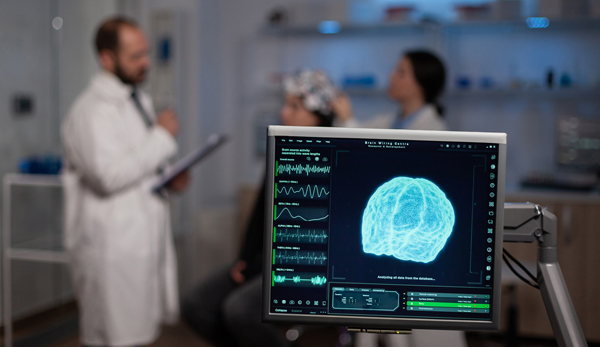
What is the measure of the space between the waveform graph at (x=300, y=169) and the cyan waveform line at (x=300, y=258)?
0.14 m

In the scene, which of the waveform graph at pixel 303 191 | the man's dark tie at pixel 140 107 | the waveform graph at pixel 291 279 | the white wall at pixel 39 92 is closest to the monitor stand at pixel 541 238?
the waveform graph at pixel 291 279

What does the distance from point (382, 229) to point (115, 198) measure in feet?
4.21

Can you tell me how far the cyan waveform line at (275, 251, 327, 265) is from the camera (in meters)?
0.99

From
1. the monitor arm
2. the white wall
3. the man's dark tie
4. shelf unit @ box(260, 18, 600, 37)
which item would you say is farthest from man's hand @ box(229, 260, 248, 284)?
shelf unit @ box(260, 18, 600, 37)

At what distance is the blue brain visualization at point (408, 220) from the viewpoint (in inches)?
38.9

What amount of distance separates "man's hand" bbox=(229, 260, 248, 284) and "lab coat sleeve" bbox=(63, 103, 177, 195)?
50cm

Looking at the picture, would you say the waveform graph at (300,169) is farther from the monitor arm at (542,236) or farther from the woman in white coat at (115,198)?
the woman in white coat at (115,198)

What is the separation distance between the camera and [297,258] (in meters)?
1.00

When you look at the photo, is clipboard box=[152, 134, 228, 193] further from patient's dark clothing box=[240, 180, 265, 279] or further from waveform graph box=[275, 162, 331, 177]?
waveform graph box=[275, 162, 331, 177]

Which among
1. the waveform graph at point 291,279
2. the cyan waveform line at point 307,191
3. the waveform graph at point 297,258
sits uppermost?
the cyan waveform line at point 307,191

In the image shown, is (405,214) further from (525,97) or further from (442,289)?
(525,97)

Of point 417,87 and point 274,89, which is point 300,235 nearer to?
point 417,87

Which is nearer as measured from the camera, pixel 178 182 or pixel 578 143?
pixel 178 182

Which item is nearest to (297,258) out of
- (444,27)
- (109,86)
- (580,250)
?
(109,86)
